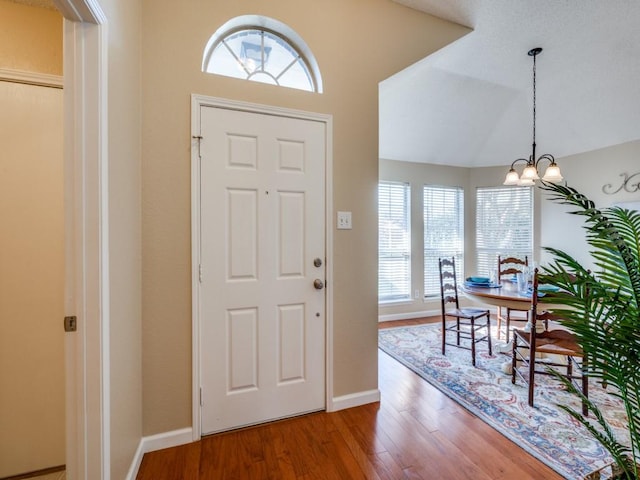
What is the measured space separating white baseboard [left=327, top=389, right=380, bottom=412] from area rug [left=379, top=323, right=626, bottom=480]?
62 cm

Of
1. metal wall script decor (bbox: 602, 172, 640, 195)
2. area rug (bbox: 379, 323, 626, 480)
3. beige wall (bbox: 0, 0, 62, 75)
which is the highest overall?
beige wall (bbox: 0, 0, 62, 75)

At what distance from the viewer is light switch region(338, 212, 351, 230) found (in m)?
2.10

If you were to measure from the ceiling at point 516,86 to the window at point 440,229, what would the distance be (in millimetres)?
531

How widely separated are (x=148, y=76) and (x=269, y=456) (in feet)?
7.39

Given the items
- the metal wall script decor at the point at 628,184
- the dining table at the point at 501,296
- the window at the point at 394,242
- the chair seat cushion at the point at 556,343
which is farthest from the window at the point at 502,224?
the chair seat cushion at the point at 556,343

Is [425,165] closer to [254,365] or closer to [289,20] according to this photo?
[289,20]

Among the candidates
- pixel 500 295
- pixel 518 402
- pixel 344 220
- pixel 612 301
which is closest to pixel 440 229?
pixel 500 295

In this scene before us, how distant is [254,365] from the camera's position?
6.33 feet

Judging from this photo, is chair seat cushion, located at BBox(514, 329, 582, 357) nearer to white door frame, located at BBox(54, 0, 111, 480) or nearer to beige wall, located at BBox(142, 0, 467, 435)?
beige wall, located at BBox(142, 0, 467, 435)

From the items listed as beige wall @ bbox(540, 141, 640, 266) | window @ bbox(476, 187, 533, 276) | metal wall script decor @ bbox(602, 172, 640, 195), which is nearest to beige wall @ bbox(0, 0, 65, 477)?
beige wall @ bbox(540, 141, 640, 266)

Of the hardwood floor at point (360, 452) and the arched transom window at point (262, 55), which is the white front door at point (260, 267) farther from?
the arched transom window at point (262, 55)

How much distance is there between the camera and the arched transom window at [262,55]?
194 cm

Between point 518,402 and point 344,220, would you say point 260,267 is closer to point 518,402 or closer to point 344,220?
point 344,220

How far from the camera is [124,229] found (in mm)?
1413
